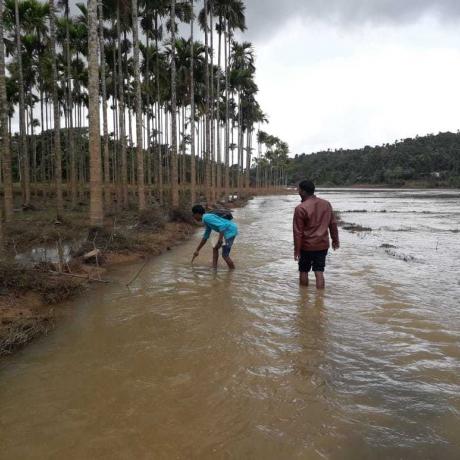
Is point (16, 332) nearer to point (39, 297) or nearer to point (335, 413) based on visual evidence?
point (39, 297)

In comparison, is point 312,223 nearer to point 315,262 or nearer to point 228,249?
point 315,262

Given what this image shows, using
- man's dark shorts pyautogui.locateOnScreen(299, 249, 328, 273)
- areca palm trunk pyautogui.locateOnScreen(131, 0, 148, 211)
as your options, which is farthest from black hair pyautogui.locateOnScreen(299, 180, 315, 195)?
areca palm trunk pyautogui.locateOnScreen(131, 0, 148, 211)

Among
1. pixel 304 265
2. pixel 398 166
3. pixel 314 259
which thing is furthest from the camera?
pixel 398 166

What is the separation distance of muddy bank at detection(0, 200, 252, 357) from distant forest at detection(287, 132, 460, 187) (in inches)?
3768

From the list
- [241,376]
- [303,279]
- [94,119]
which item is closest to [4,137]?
[94,119]

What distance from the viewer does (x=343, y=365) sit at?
13.7ft

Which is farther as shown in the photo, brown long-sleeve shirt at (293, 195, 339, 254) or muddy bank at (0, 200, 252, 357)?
brown long-sleeve shirt at (293, 195, 339, 254)

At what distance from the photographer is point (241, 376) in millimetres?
3943

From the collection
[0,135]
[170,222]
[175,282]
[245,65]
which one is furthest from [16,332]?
[245,65]

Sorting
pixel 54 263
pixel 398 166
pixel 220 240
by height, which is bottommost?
pixel 54 263

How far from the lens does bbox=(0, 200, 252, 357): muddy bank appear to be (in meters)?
5.24

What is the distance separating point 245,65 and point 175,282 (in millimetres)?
33575

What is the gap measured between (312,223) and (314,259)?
2.07 feet

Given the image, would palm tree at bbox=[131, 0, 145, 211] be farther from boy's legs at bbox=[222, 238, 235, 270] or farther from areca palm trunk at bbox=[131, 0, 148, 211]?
boy's legs at bbox=[222, 238, 235, 270]
